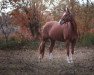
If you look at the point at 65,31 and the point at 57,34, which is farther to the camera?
the point at 57,34

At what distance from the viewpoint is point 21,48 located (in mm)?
15203

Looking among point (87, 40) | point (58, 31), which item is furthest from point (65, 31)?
point (87, 40)

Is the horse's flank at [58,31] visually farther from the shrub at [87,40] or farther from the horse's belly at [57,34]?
the shrub at [87,40]

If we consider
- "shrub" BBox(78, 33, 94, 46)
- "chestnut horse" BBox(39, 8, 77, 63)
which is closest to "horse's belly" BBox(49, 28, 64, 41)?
"chestnut horse" BBox(39, 8, 77, 63)

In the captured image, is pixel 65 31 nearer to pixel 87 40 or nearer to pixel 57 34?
pixel 57 34

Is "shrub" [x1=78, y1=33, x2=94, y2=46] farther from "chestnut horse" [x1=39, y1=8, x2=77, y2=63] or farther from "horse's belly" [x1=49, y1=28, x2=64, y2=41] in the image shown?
"horse's belly" [x1=49, y1=28, x2=64, y2=41]

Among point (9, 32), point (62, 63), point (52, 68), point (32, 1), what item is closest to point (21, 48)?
point (9, 32)

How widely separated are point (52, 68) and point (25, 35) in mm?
9385

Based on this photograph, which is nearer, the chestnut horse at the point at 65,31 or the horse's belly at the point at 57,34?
the chestnut horse at the point at 65,31

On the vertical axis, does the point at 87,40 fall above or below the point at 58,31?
below

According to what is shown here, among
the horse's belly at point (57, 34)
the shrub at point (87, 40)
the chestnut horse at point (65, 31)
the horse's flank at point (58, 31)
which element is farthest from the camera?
the shrub at point (87, 40)

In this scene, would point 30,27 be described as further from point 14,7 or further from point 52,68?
point 52,68

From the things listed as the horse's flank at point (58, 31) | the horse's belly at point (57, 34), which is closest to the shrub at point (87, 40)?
the horse's flank at point (58, 31)

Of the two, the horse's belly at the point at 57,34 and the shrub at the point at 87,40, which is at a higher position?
the horse's belly at the point at 57,34
